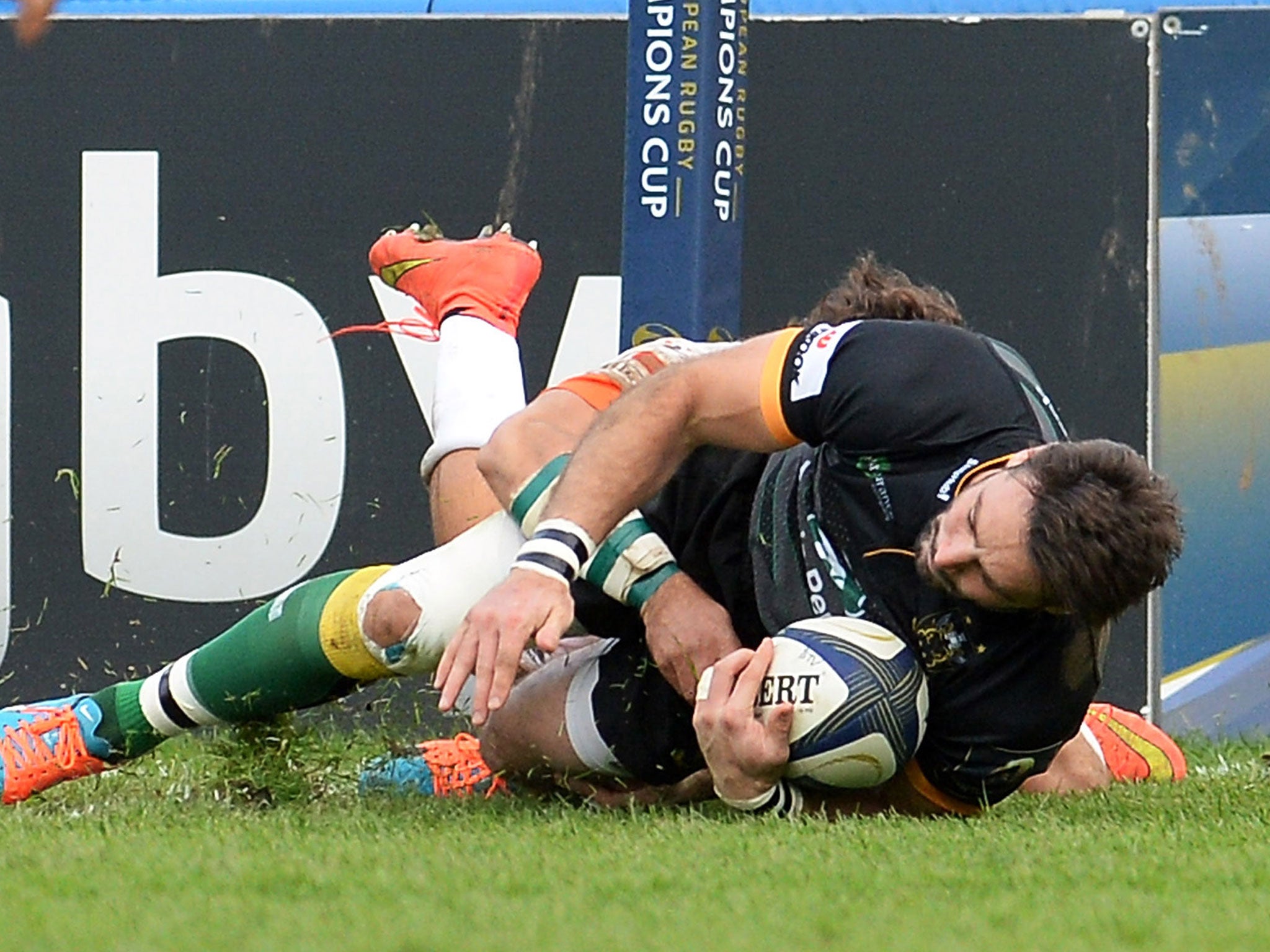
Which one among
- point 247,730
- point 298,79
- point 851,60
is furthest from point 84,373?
point 851,60

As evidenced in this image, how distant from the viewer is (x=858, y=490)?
2.90m

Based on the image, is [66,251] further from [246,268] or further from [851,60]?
[851,60]

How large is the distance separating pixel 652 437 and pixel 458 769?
82 centimetres

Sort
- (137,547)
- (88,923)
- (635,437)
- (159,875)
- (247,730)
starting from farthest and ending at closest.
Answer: (137,547) < (247,730) < (635,437) < (159,875) < (88,923)

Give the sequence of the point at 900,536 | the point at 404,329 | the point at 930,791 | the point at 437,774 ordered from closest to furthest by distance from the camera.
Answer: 1. the point at 900,536
2. the point at 930,791
3. the point at 437,774
4. the point at 404,329

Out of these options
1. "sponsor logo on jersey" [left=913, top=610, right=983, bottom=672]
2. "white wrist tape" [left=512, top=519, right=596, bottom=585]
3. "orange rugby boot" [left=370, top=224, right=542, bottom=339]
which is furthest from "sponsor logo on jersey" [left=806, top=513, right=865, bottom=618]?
"orange rugby boot" [left=370, top=224, right=542, bottom=339]

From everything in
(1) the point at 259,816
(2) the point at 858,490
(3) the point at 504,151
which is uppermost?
(3) the point at 504,151

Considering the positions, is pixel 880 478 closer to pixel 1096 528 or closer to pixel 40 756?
pixel 1096 528

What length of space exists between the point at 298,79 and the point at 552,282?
0.72 meters

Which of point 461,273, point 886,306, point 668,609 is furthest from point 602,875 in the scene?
point 461,273

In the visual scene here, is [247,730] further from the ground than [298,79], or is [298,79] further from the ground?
[298,79]

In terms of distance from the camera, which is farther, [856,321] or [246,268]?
[246,268]

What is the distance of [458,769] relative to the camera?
11.2 feet

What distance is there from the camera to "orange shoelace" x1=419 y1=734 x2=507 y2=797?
11.0 ft
